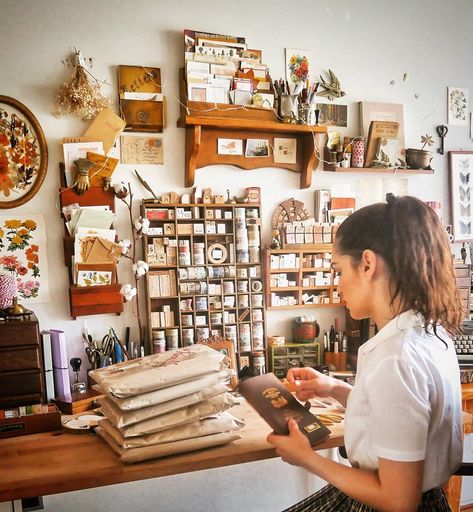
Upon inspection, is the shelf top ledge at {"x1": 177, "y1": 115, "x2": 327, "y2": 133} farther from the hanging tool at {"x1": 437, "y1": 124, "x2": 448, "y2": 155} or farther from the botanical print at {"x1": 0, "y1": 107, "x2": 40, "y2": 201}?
the hanging tool at {"x1": 437, "y1": 124, "x2": 448, "y2": 155}

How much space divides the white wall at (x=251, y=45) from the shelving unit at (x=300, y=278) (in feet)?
0.30

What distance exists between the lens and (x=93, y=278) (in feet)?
7.68

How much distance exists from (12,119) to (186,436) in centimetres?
158

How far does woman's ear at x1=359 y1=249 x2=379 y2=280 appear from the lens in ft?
4.32

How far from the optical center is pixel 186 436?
1672 millimetres

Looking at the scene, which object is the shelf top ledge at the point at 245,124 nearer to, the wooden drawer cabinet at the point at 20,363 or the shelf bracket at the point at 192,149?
the shelf bracket at the point at 192,149

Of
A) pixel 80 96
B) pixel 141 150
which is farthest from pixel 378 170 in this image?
pixel 80 96

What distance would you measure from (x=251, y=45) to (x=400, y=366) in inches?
77.8

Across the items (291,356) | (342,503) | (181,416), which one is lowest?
(342,503)

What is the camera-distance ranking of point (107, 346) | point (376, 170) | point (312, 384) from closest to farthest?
point (312, 384) < point (107, 346) < point (376, 170)

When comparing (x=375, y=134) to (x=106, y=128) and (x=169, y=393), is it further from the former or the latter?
(x=169, y=393)

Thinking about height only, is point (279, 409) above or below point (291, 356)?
above

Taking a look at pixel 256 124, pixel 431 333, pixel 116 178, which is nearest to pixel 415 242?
pixel 431 333

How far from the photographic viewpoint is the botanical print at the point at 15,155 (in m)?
2.26
